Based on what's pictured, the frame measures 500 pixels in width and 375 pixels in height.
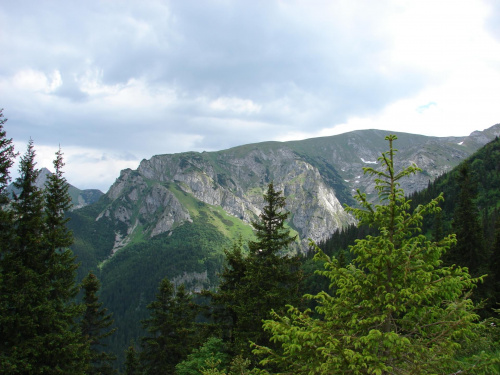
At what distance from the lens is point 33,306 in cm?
1667

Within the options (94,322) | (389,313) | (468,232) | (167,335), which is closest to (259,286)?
(389,313)

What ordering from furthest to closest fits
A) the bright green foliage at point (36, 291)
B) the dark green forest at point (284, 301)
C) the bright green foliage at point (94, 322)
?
the bright green foliage at point (94, 322) → the bright green foliage at point (36, 291) → the dark green forest at point (284, 301)

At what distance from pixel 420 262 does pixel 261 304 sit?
11.6 metres

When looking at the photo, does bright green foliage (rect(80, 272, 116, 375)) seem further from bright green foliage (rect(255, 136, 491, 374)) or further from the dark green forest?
bright green foliage (rect(255, 136, 491, 374))

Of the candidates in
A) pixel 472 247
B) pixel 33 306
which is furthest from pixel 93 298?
pixel 472 247

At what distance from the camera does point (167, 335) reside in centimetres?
2959

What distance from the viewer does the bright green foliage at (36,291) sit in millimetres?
15773

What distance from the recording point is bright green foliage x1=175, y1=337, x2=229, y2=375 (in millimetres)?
16531

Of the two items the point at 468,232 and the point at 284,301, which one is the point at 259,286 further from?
the point at 468,232

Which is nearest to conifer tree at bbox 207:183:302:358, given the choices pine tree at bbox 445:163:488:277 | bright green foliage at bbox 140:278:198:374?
bright green foliage at bbox 140:278:198:374

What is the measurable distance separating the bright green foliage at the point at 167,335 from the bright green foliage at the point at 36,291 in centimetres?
Result: 1048

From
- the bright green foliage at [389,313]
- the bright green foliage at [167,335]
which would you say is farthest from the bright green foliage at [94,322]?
the bright green foliage at [389,313]

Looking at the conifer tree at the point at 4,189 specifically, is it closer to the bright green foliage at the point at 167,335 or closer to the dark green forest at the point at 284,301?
the dark green forest at the point at 284,301

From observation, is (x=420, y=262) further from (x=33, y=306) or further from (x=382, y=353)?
(x=33, y=306)
